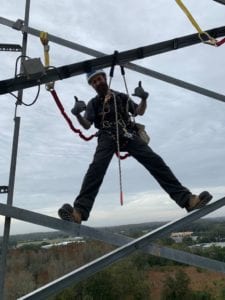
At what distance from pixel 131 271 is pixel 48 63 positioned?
59784 mm

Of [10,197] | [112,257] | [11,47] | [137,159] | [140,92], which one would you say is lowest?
[112,257]

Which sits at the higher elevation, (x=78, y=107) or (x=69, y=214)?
(x=78, y=107)

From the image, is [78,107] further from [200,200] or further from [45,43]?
[200,200]

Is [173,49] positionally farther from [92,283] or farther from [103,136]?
[92,283]

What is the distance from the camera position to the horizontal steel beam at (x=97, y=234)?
11.5 feet

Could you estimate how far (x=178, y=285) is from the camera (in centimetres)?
6650

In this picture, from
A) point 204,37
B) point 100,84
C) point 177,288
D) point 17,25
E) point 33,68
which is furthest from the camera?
point 177,288

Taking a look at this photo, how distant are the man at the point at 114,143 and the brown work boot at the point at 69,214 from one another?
0.13 meters

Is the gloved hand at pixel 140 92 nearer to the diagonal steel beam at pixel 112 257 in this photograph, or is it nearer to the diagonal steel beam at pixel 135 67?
the diagonal steel beam at pixel 135 67

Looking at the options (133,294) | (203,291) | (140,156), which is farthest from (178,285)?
(140,156)

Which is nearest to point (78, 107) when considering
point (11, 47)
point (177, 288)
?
point (11, 47)

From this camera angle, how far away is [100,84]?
4.59 m

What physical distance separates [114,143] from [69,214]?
0.97 m

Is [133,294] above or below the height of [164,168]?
below
